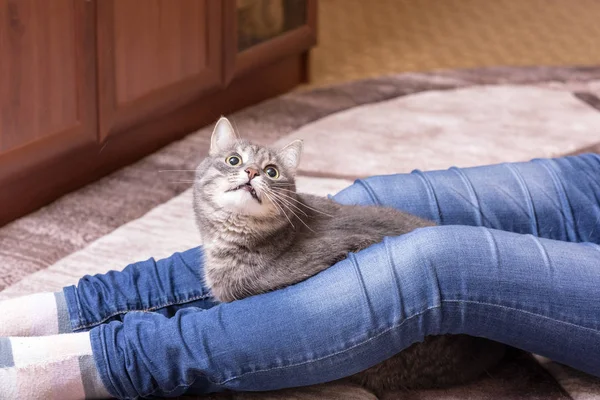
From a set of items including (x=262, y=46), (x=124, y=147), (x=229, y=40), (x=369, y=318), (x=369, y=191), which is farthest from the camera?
(x=262, y=46)

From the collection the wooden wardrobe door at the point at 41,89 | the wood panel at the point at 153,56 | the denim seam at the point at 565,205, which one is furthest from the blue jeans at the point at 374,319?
the wood panel at the point at 153,56

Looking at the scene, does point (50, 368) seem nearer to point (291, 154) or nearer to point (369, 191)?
point (291, 154)

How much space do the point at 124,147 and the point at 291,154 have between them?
1.01m

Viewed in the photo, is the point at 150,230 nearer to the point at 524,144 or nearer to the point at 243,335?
the point at 243,335

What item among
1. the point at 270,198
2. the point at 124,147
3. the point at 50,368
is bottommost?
the point at 50,368

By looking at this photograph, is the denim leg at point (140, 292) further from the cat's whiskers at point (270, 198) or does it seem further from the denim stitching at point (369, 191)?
the denim stitching at point (369, 191)

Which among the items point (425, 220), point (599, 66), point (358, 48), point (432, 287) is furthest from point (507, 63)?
point (432, 287)

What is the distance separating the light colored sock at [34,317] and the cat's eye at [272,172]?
38 centimetres

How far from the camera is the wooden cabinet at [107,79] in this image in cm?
197

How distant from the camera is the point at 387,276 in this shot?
1.26 meters

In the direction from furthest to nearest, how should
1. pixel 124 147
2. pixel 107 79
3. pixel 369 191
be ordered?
pixel 124 147 → pixel 107 79 → pixel 369 191

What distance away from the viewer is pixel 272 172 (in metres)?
1.39

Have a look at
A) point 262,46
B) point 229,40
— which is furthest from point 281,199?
point 262,46

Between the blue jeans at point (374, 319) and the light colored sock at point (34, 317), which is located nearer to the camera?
the blue jeans at point (374, 319)
